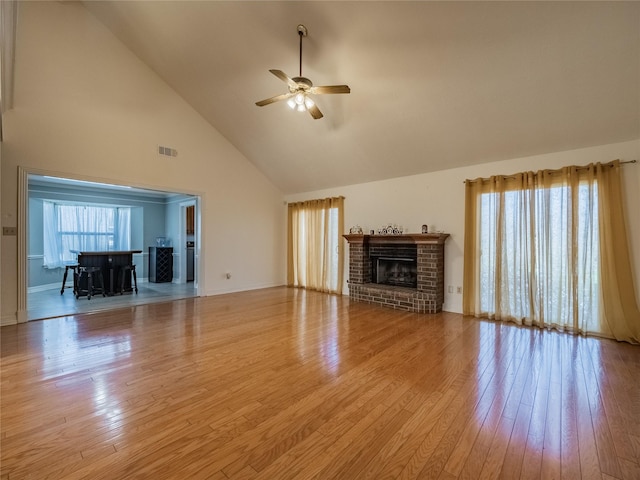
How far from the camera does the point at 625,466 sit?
149 centimetres

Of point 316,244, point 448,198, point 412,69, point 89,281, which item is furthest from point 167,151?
point 448,198

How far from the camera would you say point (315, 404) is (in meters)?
2.05

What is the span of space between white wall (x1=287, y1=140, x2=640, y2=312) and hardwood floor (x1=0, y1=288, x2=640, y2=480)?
142 centimetres

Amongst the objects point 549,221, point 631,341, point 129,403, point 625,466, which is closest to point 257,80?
point 129,403

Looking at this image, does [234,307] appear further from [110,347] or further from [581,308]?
[581,308]

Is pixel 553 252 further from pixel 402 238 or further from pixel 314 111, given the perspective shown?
pixel 314 111

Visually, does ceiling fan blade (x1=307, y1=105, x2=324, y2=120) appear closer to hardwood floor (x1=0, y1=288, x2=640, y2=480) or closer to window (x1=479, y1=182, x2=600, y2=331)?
hardwood floor (x1=0, y1=288, x2=640, y2=480)

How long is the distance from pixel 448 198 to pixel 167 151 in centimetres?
521

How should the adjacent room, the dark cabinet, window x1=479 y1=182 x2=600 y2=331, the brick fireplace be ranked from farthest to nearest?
the dark cabinet → the brick fireplace → window x1=479 y1=182 x2=600 y2=331 → the adjacent room

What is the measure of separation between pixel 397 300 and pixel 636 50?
3.99m

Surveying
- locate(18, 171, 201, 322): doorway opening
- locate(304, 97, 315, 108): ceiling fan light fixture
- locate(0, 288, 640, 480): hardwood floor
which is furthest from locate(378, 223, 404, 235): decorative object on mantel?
locate(18, 171, 201, 322): doorway opening

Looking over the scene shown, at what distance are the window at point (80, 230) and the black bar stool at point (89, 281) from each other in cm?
185

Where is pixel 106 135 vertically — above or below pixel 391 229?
above

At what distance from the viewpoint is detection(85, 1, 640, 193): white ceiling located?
2.79m
